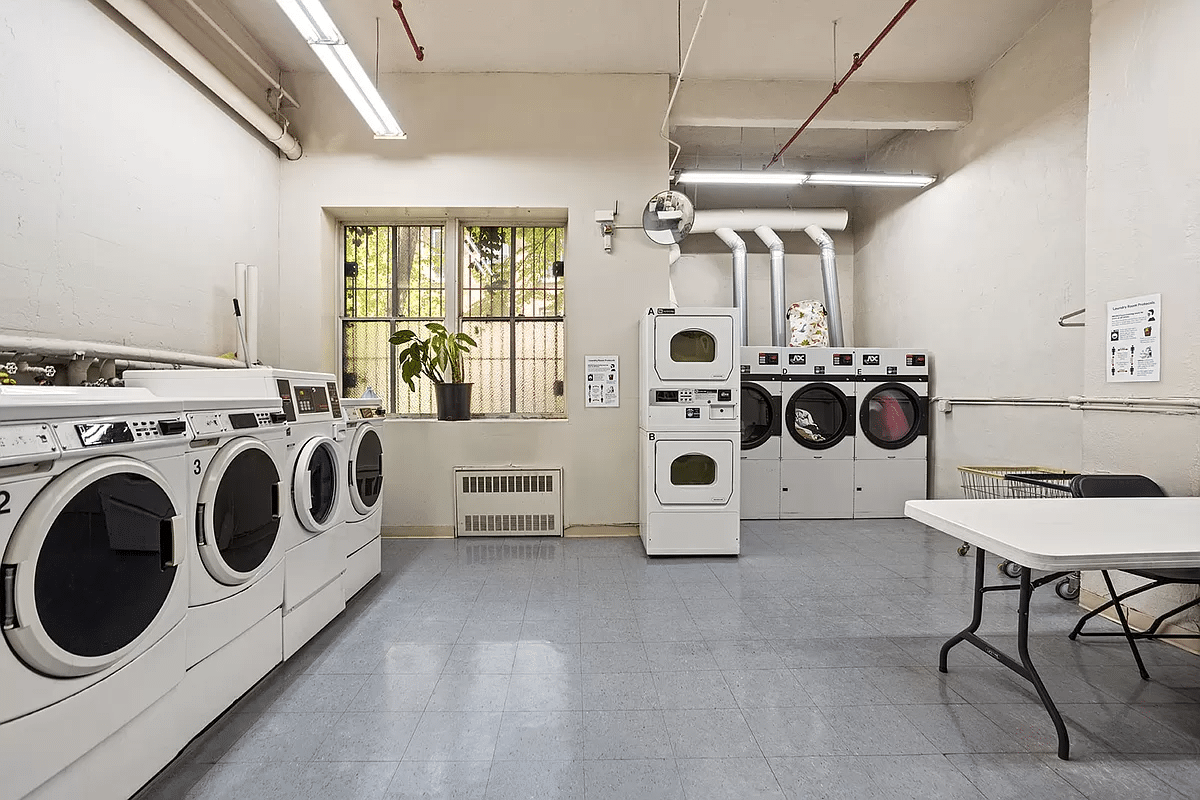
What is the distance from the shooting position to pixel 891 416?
5.19 meters

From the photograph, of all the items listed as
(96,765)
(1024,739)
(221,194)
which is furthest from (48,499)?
(221,194)

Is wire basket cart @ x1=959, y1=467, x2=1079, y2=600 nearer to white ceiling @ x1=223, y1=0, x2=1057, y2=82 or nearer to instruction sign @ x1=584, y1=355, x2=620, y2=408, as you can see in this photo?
instruction sign @ x1=584, y1=355, x2=620, y2=408

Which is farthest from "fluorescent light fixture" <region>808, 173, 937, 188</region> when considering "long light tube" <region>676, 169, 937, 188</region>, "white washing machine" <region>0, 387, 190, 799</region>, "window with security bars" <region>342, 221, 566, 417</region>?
"white washing machine" <region>0, 387, 190, 799</region>

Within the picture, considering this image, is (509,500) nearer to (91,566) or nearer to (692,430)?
(692,430)

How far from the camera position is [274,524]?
2.29 meters

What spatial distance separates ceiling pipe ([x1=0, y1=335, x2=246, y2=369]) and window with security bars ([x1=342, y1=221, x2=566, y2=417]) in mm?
1547

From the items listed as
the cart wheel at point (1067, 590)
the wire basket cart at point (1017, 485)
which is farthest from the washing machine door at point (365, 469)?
the cart wheel at point (1067, 590)

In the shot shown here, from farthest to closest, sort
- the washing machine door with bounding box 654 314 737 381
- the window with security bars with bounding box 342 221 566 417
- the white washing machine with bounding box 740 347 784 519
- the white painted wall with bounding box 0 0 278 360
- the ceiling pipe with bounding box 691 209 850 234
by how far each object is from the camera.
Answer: the ceiling pipe with bounding box 691 209 850 234
the white washing machine with bounding box 740 347 784 519
the window with security bars with bounding box 342 221 566 417
the washing machine door with bounding box 654 314 737 381
the white painted wall with bounding box 0 0 278 360

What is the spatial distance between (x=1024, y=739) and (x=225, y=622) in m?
2.64

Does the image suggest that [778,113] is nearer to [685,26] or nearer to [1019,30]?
[685,26]

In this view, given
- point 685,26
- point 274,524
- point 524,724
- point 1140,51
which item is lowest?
point 524,724

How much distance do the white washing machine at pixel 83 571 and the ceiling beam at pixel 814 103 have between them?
4.35m

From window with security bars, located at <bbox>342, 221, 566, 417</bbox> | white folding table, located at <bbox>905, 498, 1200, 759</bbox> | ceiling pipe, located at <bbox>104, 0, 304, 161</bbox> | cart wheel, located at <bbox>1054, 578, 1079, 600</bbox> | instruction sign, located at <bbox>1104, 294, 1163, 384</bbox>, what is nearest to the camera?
white folding table, located at <bbox>905, 498, 1200, 759</bbox>

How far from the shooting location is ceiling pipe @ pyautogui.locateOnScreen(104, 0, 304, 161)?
2.87 metres
